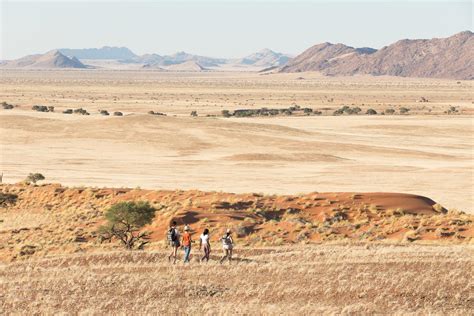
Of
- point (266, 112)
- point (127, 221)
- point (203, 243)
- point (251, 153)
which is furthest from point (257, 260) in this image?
point (266, 112)

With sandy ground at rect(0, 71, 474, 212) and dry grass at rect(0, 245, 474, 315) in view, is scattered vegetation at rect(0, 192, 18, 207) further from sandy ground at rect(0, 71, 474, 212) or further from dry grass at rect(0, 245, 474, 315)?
dry grass at rect(0, 245, 474, 315)

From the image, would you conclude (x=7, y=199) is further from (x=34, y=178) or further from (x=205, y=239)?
(x=205, y=239)

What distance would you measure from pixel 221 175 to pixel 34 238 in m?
27.2

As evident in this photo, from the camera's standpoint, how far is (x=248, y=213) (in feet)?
135

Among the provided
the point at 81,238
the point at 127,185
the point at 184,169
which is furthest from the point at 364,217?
the point at 184,169

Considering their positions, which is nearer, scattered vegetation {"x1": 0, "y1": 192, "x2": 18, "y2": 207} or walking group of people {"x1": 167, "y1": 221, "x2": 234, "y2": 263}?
walking group of people {"x1": 167, "y1": 221, "x2": 234, "y2": 263}

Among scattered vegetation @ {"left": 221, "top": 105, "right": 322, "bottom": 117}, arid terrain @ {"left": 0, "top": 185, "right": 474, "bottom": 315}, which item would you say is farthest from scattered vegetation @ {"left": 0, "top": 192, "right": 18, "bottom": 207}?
scattered vegetation @ {"left": 221, "top": 105, "right": 322, "bottom": 117}

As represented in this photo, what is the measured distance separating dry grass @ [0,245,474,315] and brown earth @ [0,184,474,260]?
6.48 m

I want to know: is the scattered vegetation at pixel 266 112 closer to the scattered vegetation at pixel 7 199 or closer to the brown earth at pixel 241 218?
the scattered vegetation at pixel 7 199

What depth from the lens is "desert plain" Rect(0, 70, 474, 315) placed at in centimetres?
2209

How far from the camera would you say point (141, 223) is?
37469 millimetres

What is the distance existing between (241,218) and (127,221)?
554 cm

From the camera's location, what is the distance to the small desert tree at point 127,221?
3659 centimetres

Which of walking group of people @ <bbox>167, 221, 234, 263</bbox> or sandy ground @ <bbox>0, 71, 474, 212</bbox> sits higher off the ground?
walking group of people @ <bbox>167, 221, 234, 263</bbox>
